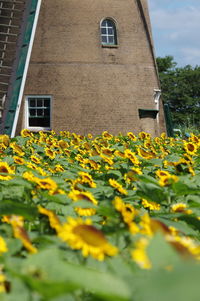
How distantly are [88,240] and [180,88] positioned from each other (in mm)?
72455

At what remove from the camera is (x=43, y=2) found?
16109mm

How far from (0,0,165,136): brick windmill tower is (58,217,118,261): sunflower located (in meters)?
14.5

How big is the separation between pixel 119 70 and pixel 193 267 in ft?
51.2

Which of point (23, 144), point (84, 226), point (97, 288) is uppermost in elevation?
point (23, 144)

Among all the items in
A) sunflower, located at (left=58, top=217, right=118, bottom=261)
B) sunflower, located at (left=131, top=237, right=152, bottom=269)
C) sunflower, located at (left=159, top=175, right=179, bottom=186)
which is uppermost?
sunflower, located at (left=159, top=175, right=179, bottom=186)

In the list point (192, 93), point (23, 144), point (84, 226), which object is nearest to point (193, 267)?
point (84, 226)

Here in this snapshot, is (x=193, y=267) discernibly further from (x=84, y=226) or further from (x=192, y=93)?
(x=192, y=93)

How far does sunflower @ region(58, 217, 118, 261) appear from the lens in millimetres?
1090

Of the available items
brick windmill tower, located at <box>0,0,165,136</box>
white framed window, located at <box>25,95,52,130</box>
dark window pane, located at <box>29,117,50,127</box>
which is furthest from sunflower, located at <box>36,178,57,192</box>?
dark window pane, located at <box>29,117,50,127</box>

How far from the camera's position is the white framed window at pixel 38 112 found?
640 inches

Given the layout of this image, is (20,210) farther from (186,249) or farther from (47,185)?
(186,249)

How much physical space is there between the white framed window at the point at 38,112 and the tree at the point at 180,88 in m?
54.4

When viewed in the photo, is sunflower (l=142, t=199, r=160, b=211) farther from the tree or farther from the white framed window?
the tree

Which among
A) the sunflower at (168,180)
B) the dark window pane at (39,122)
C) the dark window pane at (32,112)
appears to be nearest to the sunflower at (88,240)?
the sunflower at (168,180)
